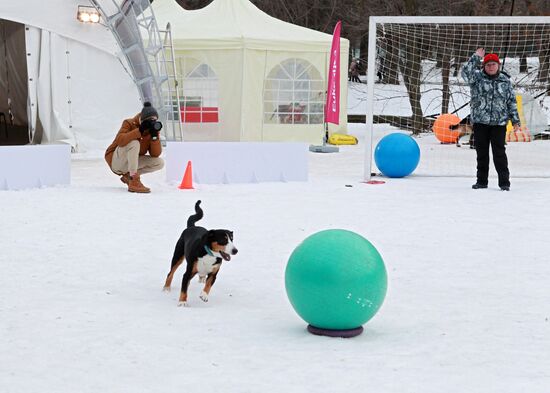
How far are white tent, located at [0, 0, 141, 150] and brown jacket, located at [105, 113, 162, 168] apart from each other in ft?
18.3

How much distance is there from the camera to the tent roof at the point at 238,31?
19016 mm

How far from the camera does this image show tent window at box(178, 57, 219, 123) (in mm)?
19562

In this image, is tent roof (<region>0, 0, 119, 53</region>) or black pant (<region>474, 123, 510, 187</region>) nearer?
black pant (<region>474, 123, 510, 187</region>)

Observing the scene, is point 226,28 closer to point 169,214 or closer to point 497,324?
point 169,214

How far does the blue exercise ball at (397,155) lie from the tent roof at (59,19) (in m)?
6.39

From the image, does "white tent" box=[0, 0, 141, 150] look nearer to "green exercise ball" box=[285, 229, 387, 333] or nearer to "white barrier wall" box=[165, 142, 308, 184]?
"white barrier wall" box=[165, 142, 308, 184]

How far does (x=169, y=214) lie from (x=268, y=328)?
458 centimetres

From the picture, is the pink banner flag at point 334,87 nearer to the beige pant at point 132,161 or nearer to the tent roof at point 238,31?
the tent roof at point 238,31

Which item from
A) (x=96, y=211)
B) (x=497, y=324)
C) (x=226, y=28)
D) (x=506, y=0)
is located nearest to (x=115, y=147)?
(x=96, y=211)

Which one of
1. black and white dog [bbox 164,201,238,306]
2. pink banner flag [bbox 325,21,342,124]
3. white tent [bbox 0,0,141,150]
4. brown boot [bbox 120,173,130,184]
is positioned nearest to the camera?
black and white dog [bbox 164,201,238,306]

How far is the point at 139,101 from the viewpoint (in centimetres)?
1791

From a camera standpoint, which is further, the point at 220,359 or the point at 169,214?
the point at 169,214

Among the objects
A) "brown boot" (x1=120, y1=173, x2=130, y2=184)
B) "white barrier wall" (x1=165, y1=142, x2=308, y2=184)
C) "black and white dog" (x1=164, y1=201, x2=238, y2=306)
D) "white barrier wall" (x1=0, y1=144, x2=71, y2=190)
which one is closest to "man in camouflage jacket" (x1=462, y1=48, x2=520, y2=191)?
"white barrier wall" (x1=165, y1=142, x2=308, y2=184)

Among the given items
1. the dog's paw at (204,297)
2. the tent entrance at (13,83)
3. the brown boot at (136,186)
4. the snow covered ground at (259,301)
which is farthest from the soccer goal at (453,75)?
the dog's paw at (204,297)
